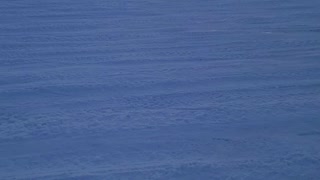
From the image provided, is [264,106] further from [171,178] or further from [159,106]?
[171,178]

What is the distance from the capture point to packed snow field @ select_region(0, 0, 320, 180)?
12.3ft

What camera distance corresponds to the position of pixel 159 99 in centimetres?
509

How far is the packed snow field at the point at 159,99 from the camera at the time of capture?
12.3 ft

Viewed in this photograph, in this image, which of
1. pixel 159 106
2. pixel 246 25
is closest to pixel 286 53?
pixel 246 25

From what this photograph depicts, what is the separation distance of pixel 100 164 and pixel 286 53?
3914mm

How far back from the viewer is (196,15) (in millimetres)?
10070

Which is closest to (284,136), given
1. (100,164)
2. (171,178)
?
(171,178)

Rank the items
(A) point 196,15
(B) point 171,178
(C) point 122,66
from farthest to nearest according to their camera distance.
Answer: (A) point 196,15, (C) point 122,66, (B) point 171,178

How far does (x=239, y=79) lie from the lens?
578 centimetres

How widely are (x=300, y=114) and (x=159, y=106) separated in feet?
3.90

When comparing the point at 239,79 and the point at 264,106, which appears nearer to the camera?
the point at 264,106

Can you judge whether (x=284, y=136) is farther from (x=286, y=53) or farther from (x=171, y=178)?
(x=286, y=53)

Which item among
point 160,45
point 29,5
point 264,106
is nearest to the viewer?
point 264,106

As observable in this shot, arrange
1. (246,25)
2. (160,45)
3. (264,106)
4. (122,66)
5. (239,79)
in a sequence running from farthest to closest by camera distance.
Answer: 1. (246,25)
2. (160,45)
3. (122,66)
4. (239,79)
5. (264,106)
